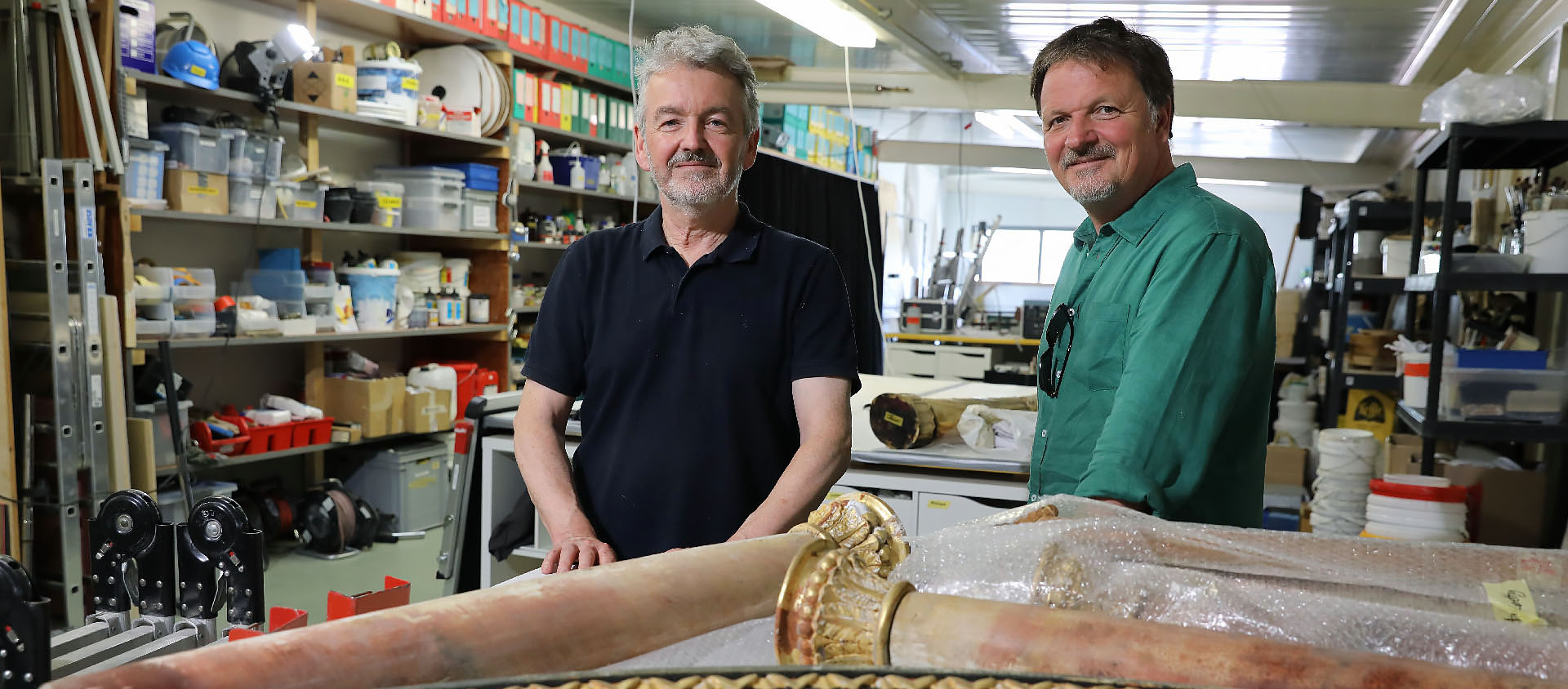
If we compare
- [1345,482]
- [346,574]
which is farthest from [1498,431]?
[346,574]

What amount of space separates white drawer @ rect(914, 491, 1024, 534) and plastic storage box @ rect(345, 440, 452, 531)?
3.14 metres

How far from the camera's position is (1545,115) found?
4.96 meters

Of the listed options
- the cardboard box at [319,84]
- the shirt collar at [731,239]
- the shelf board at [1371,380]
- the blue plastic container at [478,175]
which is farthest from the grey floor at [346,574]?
the shelf board at [1371,380]

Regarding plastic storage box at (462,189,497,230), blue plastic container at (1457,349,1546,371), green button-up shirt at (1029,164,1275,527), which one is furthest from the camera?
plastic storage box at (462,189,497,230)

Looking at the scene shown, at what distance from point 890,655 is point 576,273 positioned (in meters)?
1.12

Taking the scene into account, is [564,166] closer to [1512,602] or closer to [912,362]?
[912,362]

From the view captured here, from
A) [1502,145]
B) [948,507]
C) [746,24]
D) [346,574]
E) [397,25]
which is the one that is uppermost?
[746,24]

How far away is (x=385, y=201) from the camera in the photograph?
513cm

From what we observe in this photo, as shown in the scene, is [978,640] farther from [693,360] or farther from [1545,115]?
[1545,115]

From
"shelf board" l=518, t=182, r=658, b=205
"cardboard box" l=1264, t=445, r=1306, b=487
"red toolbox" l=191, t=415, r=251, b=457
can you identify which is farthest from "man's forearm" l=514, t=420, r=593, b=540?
"cardboard box" l=1264, t=445, r=1306, b=487

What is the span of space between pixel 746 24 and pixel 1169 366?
625cm

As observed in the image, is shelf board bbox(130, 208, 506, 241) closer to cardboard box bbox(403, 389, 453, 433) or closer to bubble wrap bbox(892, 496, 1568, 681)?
Result: cardboard box bbox(403, 389, 453, 433)

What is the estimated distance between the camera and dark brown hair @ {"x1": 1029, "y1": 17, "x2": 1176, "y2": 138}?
1459mm

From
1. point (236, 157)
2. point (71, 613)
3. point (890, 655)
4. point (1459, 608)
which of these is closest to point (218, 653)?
point (890, 655)
